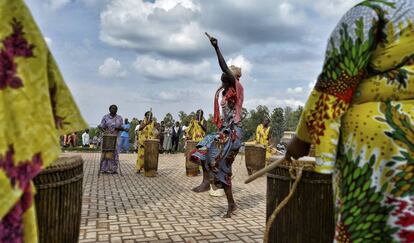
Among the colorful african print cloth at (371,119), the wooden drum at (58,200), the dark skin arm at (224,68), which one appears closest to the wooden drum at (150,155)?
the dark skin arm at (224,68)

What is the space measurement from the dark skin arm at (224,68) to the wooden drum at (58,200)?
2423 millimetres

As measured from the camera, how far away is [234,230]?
450 cm

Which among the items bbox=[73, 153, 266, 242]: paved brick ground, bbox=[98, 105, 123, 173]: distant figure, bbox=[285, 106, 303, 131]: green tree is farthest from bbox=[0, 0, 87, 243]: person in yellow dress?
bbox=[285, 106, 303, 131]: green tree

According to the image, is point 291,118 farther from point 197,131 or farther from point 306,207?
point 306,207

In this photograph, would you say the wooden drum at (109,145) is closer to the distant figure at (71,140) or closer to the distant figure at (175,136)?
the distant figure at (175,136)

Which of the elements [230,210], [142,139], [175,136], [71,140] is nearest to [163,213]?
[230,210]

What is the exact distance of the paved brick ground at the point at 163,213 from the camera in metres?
4.20

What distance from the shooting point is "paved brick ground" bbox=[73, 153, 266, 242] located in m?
A: 4.20

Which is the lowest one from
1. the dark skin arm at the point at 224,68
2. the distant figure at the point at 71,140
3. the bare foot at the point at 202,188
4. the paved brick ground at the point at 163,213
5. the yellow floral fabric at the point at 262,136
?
the paved brick ground at the point at 163,213

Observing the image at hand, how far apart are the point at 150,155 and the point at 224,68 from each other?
16.4 feet

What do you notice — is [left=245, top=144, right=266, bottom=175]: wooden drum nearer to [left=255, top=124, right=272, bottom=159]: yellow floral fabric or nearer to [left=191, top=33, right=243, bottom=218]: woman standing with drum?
[left=255, top=124, right=272, bottom=159]: yellow floral fabric

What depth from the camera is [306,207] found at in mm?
2711

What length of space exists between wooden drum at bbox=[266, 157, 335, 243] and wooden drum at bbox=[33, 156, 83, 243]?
1.49 meters

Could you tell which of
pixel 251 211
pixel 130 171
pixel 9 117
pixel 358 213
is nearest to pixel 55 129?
pixel 9 117
